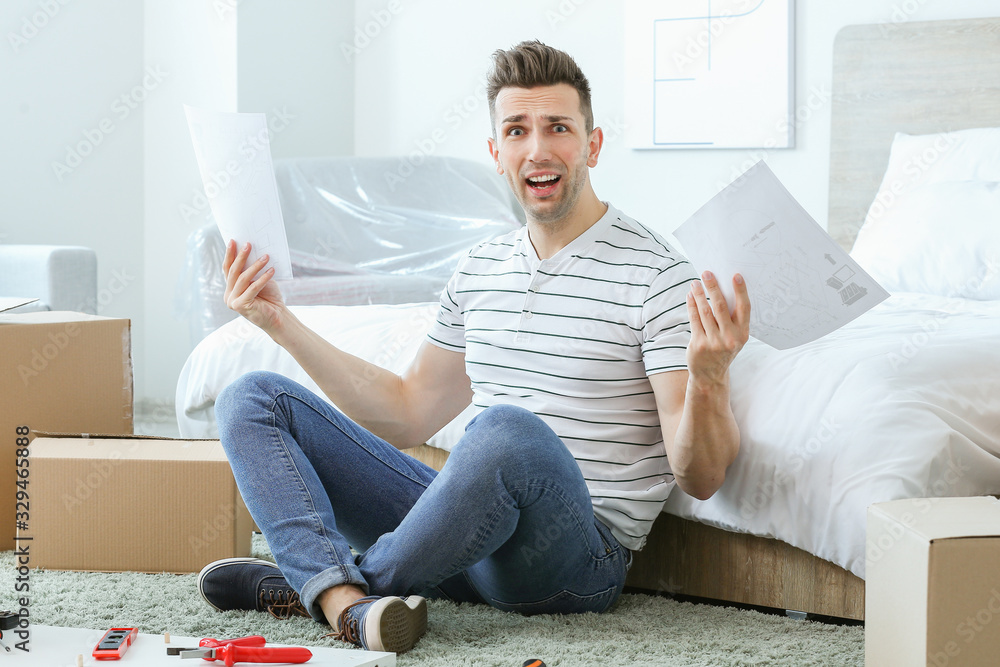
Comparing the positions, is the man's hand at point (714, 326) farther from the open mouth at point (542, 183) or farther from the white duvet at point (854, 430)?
the open mouth at point (542, 183)

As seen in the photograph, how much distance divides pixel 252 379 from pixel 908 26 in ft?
7.66

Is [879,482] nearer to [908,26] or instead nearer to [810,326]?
[810,326]

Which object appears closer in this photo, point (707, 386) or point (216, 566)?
point (707, 386)

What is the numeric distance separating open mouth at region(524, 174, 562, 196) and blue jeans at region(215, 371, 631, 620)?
0.33 metres

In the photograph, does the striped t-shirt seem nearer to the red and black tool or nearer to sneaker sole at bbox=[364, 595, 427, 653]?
sneaker sole at bbox=[364, 595, 427, 653]

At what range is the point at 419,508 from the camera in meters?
1.30

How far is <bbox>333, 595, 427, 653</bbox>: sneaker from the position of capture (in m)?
1.23

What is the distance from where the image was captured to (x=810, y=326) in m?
1.18

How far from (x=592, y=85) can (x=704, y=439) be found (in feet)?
7.91

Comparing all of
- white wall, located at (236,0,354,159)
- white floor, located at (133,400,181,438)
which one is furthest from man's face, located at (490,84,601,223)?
white wall, located at (236,0,354,159)

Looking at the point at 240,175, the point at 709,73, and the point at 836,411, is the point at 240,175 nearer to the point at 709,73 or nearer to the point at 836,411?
the point at 836,411

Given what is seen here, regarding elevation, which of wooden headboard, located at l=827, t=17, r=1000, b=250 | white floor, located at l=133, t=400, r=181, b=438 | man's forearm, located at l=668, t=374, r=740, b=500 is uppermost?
wooden headboard, located at l=827, t=17, r=1000, b=250

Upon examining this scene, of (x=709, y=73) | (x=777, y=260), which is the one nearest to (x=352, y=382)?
(x=777, y=260)

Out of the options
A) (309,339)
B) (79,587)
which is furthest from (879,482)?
(79,587)
